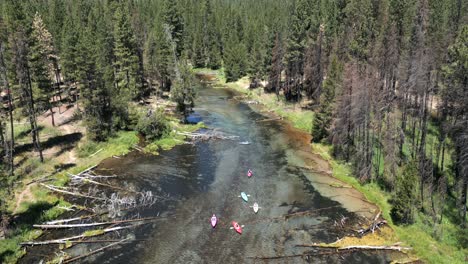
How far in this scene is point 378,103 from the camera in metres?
41.6

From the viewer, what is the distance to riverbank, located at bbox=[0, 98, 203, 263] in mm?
34188

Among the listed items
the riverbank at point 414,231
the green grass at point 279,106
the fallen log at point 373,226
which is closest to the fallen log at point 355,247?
the riverbank at point 414,231

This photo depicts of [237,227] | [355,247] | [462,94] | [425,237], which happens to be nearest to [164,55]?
[237,227]

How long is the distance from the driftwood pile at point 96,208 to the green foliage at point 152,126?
45.0 ft

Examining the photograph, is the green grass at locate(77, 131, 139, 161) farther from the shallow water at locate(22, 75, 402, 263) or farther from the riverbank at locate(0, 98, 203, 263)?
the shallow water at locate(22, 75, 402, 263)

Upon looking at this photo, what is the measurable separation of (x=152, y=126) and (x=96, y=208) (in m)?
22.4

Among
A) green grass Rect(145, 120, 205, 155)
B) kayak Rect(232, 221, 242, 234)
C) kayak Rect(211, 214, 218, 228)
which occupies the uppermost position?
green grass Rect(145, 120, 205, 155)

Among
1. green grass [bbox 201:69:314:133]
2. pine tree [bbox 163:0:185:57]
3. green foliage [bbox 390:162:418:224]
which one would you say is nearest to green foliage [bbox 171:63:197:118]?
green grass [bbox 201:69:314:133]

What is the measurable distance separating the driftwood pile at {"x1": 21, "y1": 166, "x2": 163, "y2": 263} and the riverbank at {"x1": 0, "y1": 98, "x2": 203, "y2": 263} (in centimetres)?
110

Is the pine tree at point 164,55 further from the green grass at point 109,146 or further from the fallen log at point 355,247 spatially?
the fallen log at point 355,247

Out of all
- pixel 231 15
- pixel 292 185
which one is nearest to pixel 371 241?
pixel 292 185

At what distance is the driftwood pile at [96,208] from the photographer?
33594 millimetres

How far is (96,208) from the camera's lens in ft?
127

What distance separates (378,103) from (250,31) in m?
81.4
